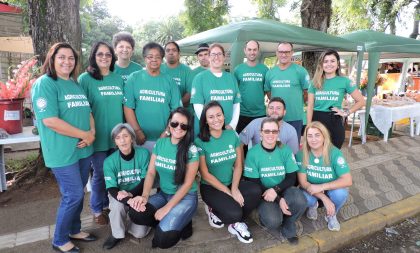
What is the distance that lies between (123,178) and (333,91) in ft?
8.80

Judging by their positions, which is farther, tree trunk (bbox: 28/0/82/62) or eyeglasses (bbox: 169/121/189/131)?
tree trunk (bbox: 28/0/82/62)

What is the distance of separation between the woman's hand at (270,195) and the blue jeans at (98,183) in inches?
63.7

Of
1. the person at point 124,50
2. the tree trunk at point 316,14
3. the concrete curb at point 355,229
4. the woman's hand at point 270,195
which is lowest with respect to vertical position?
the concrete curb at point 355,229

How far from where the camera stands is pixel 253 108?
391 centimetres

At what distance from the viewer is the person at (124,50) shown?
3.22 m

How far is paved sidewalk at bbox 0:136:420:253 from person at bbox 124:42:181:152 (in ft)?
3.21

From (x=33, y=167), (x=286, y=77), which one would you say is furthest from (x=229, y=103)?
(x=33, y=167)

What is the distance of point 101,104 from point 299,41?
3.33m

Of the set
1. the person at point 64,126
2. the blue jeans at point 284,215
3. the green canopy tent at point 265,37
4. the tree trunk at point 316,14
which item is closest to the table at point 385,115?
the tree trunk at point 316,14

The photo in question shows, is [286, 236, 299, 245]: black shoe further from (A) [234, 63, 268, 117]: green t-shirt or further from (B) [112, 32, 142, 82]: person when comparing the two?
(B) [112, 32, 142, 82]: person

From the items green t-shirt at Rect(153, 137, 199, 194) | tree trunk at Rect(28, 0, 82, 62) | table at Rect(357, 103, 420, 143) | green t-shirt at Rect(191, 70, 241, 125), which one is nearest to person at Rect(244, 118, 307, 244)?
green t-shirt at Rect(191, 70, 241, 125)

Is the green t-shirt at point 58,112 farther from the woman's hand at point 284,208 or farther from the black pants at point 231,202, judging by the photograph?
the woman's hand at point 284,208

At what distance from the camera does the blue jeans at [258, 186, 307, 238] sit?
2830 mm

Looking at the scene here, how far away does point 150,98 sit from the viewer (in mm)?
3072
